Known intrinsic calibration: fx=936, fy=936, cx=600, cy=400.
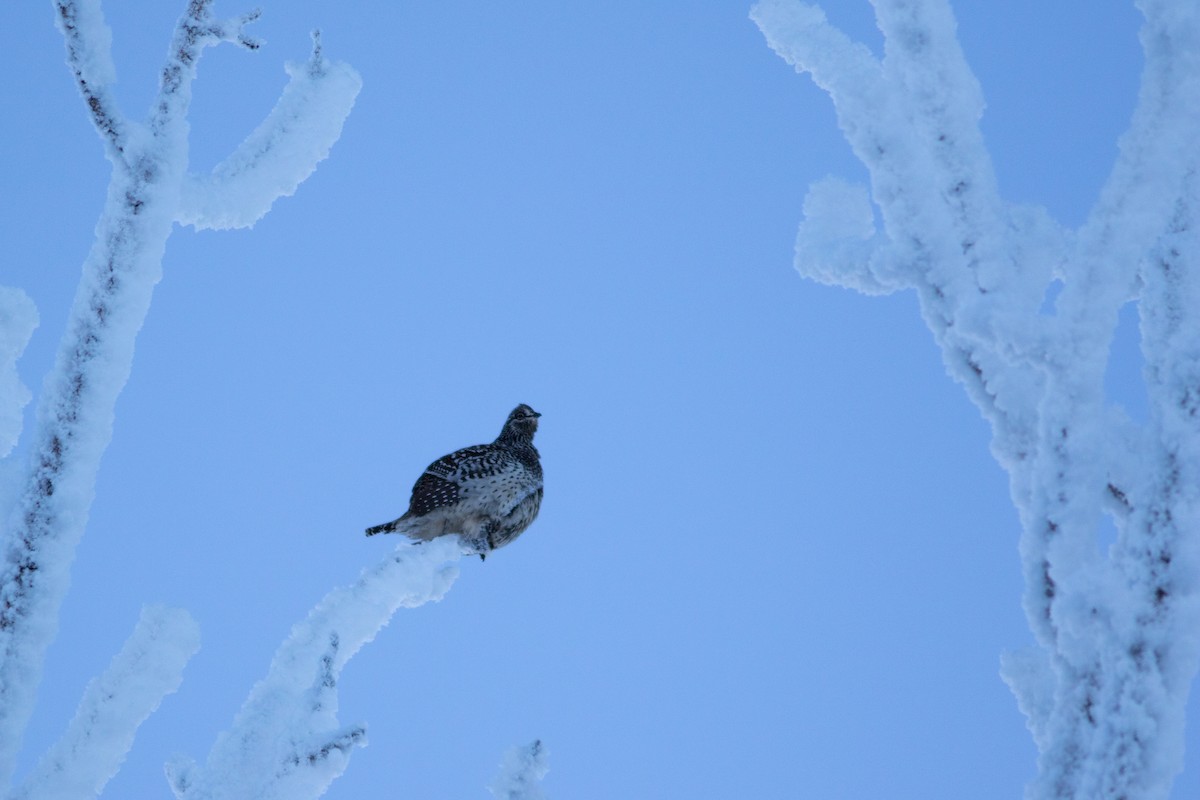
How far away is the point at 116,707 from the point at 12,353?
1288 millimetres

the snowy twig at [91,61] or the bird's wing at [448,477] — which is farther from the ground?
the bird's wing at [448,477]

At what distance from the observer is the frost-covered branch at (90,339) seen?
7.04ft

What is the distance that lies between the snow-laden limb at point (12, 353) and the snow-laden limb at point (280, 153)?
0.68 meters

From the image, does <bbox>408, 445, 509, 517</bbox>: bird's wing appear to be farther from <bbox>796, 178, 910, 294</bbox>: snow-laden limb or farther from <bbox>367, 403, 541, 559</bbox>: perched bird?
<bbox>796, 178, 910, 294</bbox>: snow-laden limb

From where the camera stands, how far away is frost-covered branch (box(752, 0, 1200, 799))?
168 cm

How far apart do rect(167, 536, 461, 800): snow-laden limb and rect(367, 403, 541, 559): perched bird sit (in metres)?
3.33

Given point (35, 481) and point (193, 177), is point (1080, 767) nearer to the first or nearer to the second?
point (35, 481)

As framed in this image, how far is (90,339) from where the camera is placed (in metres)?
2.27

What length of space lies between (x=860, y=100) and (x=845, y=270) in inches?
16.3

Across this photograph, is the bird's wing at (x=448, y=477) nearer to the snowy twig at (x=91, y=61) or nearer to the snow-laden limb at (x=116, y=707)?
the snow-laden limb at (x=116, y=707)

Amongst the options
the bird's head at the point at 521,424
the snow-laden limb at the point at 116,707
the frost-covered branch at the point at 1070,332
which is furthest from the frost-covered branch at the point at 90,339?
the bird's head at the point at 521,424

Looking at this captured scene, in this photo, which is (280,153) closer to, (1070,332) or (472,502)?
(1070,332)

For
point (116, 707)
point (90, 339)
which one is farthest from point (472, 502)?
point (90, 339)

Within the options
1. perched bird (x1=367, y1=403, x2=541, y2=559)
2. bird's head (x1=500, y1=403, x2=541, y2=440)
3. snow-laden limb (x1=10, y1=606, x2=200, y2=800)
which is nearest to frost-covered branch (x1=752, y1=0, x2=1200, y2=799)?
snow-laden limb (x1=10, y1=606, x2=200, y2=800)
